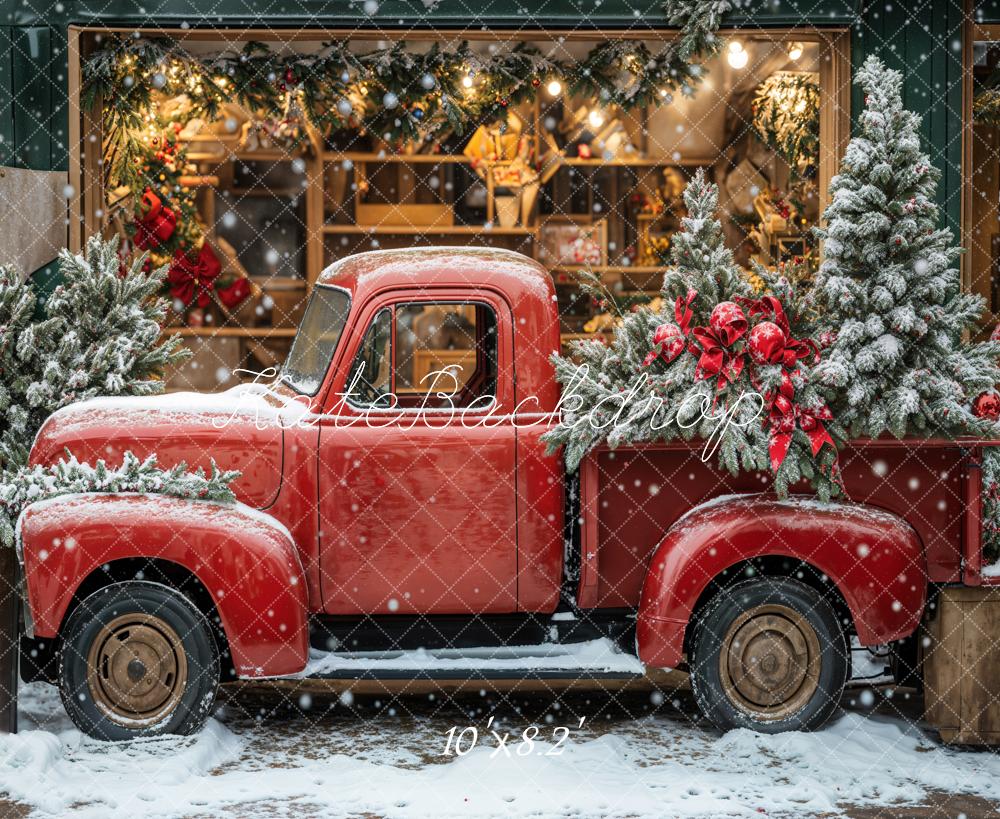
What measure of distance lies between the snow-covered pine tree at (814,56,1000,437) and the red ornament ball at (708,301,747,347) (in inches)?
14.8

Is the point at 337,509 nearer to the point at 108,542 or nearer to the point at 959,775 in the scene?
the point at 108,542

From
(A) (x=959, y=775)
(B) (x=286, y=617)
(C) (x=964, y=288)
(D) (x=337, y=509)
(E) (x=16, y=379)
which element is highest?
(C) (x=964, y=288)

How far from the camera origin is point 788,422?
5.70 metres

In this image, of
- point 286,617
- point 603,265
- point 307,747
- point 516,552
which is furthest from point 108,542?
point 603,265

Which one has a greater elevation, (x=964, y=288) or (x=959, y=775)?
(x=964, y=288)

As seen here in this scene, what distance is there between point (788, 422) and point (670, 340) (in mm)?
625

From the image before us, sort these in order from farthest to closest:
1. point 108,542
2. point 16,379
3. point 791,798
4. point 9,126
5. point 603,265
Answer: point 603,265, point 9,126, point 16,379, point 108,542, point 791,798

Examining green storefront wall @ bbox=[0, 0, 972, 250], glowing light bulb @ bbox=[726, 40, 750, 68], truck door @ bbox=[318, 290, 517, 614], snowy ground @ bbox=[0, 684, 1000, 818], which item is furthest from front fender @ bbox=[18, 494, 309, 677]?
glowing light bulb @ bbox=[726, 40, 750, 68]

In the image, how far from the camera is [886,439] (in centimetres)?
579

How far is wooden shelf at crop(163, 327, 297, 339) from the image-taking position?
9.57m

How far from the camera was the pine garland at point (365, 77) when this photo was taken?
7.73 m

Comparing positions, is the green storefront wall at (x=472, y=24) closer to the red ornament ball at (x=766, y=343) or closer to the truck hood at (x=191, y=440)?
the truck hood at (x=191, y=440)

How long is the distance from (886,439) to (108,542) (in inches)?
131

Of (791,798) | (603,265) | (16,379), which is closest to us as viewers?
(791,798)
